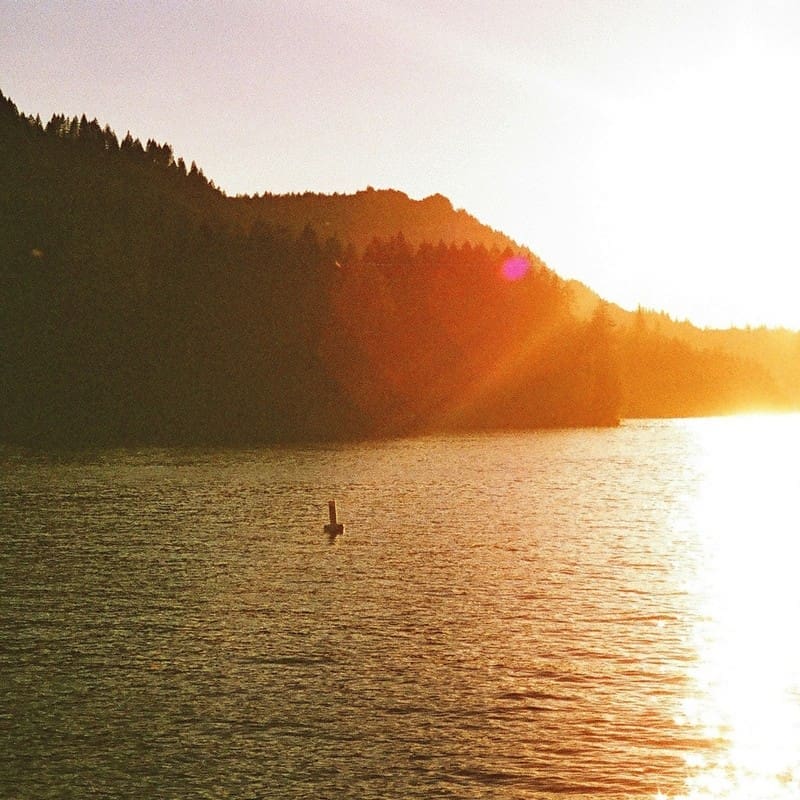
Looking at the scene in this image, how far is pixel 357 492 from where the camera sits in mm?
101688

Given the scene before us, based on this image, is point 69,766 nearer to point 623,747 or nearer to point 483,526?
point 623,747

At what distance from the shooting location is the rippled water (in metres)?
26.2

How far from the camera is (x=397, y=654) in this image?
1474 inches

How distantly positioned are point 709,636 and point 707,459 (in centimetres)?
13022

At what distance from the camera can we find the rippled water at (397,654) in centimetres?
2619

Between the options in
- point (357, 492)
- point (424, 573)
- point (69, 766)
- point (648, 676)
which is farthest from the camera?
point (357, 492)

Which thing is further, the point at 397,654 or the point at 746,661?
the point at 397,654

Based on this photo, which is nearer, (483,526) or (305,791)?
(305,791)

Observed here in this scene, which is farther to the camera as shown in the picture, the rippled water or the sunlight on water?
the rippled water

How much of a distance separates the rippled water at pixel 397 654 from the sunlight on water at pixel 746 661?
13 cm

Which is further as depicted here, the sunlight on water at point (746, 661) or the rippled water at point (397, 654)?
the rippled water at point (397, 654)

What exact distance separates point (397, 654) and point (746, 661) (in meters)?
12.9

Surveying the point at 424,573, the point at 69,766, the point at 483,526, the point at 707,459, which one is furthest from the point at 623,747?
the point at 707,459

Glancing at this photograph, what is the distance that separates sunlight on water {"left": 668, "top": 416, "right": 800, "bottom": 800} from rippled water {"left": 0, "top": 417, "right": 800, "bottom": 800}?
5.1 inches
